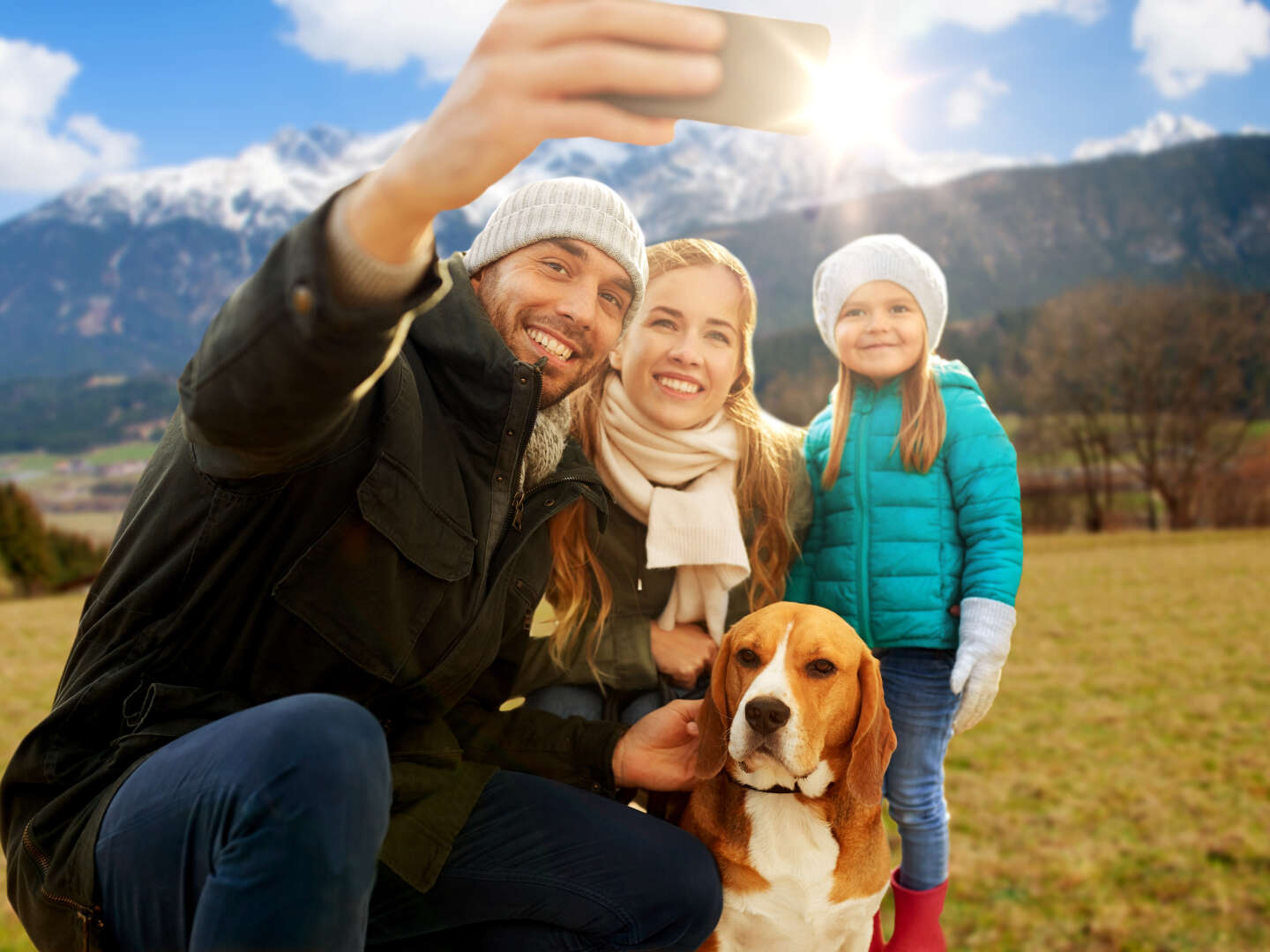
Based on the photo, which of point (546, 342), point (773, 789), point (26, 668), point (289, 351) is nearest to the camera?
point (289, 351)

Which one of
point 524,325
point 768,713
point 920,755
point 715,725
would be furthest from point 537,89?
point 920,755

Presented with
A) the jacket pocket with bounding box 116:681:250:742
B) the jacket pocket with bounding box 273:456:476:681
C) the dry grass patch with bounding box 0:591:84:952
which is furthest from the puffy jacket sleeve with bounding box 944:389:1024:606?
the dry grass patch with bounding box 0:591:84:952

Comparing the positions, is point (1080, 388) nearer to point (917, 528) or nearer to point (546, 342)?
point (917, 528)

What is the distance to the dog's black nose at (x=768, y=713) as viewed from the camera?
94.1 inches

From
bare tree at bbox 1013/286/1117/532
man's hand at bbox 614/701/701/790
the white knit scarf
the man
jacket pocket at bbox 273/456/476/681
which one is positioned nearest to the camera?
the man

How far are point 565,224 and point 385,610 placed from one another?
1.29 m

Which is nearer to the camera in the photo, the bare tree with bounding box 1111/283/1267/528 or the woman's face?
the woman's face

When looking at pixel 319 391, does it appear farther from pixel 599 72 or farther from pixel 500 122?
pixel 599 72

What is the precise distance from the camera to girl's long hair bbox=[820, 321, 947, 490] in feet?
10.4

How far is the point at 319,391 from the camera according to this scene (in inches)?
54.6

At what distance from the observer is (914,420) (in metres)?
3.20

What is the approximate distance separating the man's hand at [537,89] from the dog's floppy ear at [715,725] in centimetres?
180

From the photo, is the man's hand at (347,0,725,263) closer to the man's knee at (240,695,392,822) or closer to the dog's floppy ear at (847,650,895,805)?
the man's knee at (240,695,392,822)

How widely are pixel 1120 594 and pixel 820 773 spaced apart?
59.8ft
